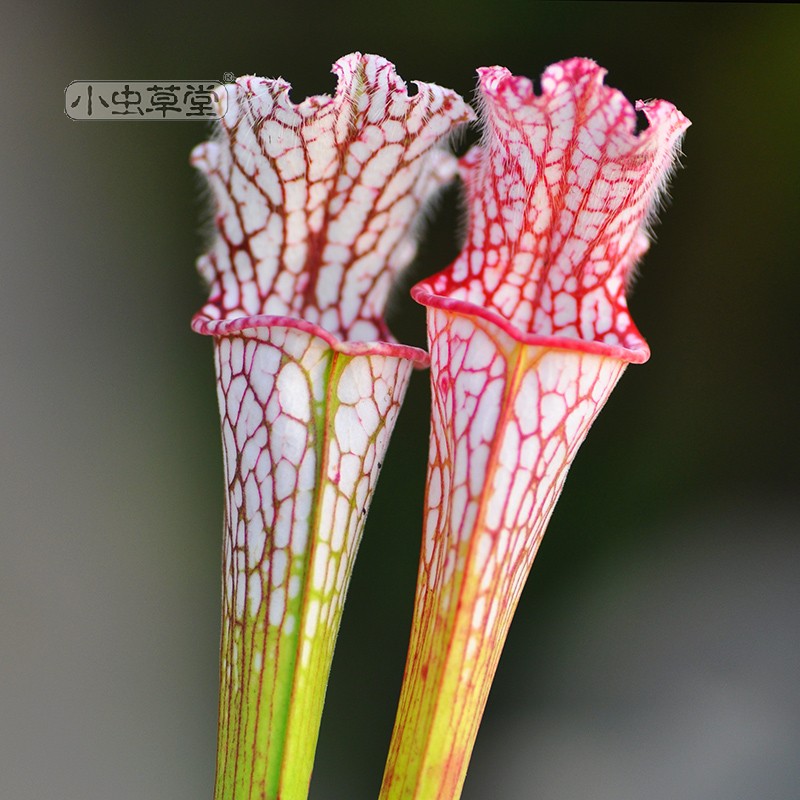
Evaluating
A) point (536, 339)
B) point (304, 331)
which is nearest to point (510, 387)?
point (536, 339)

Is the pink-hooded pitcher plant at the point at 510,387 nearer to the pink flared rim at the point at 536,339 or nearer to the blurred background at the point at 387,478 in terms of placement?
the pink flared rim at the point at 536,339

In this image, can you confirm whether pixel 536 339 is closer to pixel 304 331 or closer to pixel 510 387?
pixel 510 387

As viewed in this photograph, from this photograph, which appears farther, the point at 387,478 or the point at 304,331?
the point at 387,478

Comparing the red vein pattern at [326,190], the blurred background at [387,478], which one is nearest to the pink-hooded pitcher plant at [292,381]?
the red vein pattern at [326,190]

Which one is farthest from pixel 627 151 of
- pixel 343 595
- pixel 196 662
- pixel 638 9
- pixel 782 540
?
pixel 196 662

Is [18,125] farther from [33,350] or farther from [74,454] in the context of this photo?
[74,454]

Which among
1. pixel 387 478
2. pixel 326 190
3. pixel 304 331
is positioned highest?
pixel 326 190
